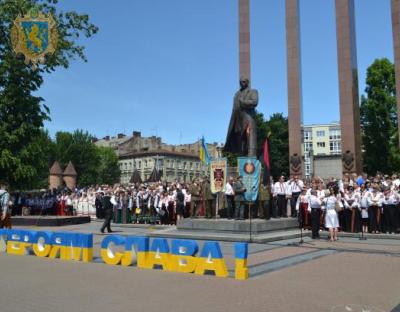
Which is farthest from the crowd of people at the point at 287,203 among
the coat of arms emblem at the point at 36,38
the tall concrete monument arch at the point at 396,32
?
the tall concrete monument arch at the point at 396,32

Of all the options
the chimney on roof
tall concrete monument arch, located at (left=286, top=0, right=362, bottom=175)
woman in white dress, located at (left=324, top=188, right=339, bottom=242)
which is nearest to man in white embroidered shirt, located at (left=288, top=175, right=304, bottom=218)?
woman in white dress, located at (left=324, top=188, right=339, bottom=242)

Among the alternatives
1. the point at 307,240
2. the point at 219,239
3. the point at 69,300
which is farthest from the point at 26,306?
the point at 307,240

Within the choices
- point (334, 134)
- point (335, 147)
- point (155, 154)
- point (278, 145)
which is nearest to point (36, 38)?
point (278, 145)

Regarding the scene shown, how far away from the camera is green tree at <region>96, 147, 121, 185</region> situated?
9731cm

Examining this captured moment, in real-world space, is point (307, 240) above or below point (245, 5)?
below

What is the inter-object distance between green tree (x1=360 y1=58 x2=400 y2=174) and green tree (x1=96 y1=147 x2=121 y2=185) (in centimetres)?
5914

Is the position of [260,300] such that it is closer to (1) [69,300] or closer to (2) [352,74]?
(1) [69,300]

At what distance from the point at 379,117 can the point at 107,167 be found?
210 feet

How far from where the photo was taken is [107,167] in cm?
9969

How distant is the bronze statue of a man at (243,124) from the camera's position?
62.7 feet

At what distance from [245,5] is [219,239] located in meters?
30.0

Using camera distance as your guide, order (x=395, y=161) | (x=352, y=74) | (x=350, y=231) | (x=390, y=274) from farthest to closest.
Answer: (x=395, y=161), (x=352, y=74), (x=350, y=231), (x=390, y=274)

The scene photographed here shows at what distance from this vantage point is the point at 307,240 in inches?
653

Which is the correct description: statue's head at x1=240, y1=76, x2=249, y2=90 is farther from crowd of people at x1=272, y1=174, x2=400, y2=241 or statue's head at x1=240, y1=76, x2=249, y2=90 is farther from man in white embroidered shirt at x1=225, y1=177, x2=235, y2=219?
crowd of people at x1=272, y1=174, x2=400, y2=241
